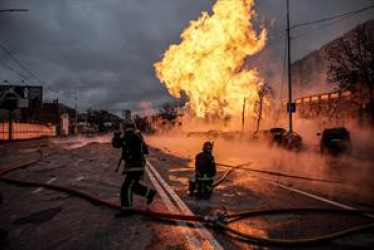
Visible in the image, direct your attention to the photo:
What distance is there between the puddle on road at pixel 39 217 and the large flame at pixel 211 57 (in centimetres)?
2714

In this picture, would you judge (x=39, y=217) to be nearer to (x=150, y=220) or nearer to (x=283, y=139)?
(x=150, y=220)

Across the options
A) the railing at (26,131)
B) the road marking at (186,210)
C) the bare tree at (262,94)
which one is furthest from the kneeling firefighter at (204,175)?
the railing at (26,131)

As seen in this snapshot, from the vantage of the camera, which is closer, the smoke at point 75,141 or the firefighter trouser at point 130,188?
the firefighter trouser at point 130,188

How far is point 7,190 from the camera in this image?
970cm

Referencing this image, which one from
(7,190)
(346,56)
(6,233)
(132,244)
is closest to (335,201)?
(132,244)

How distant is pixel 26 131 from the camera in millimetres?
57906

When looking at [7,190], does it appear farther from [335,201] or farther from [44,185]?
[335,201]

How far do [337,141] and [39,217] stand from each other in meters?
18.0

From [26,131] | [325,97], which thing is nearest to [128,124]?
[325,97]

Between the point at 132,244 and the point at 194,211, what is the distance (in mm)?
2067

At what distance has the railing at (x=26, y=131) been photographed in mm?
49125

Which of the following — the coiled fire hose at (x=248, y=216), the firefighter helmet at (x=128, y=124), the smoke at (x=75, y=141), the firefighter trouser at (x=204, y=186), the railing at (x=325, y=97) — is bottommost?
the smoke at (x=75, y=141)

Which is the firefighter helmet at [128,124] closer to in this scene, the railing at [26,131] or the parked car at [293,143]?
the parked car at [293,143]

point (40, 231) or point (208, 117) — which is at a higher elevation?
point (208, 117)
